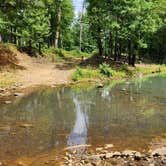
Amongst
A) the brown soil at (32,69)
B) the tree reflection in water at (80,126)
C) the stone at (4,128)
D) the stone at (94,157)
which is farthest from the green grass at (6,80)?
the stone at (94,157)

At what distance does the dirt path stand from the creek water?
376cm

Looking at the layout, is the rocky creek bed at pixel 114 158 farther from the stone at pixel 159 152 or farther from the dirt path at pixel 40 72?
the dirt path at pixel 40 72

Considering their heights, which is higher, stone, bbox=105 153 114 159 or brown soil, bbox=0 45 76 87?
brown soil, bbox=0 45 76 87

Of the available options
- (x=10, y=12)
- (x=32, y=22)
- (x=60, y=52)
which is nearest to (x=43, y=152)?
(x=10, y=12)

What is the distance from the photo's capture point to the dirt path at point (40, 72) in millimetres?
30609

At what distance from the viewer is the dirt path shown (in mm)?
30609

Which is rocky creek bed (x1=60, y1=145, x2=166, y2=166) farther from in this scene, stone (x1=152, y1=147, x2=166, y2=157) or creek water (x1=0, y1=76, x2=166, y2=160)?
creek water (x1=0, y1=76, x2=166, y2=160)

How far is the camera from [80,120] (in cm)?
1730

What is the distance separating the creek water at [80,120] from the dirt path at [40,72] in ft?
12.3

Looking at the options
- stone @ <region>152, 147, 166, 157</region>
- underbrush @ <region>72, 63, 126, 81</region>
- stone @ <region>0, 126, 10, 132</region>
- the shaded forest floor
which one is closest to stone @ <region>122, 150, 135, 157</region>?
stone @ <region>152, 147, 166, 157</region>

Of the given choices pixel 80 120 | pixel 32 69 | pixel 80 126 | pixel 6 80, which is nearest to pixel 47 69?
pixel 32 69

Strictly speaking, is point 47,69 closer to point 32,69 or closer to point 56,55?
point 32,69

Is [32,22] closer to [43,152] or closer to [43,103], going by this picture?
[43,103]

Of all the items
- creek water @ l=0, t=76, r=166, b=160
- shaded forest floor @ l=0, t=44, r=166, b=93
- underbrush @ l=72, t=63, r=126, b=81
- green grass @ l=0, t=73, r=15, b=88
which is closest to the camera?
creek water @ l=0, t=76, r=166, b=160
